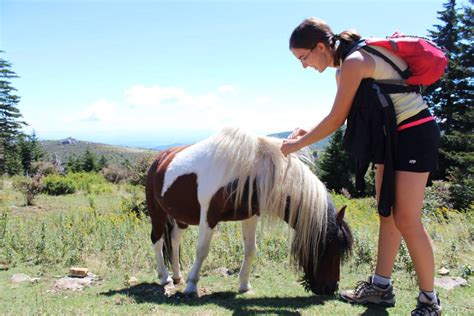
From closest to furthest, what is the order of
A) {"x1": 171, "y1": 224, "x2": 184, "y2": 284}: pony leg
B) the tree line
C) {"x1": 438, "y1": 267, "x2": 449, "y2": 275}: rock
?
{"x1": 438, "y1": 267, "x2": 449, "y2": 275}: rock → {"x1": 171, "y1": 224, "x2": 184, "y2": 284}: pony leg → the tree line

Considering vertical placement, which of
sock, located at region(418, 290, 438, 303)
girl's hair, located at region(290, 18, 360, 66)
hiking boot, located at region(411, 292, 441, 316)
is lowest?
hiking boot, located at region(411, 292, 441, 316)

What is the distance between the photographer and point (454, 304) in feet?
10.6

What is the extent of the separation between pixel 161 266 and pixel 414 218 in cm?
312

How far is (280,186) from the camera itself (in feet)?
11.1

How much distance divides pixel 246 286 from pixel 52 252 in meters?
3.28

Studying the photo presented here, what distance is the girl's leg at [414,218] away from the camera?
255 cm

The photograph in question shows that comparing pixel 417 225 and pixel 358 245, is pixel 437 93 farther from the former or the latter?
pixel 417 225

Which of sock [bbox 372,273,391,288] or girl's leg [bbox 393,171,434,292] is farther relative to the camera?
sock [bbox 372,273,391,288]

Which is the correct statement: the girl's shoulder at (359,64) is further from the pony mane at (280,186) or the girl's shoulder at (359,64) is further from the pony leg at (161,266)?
the pony leg at (161,266)

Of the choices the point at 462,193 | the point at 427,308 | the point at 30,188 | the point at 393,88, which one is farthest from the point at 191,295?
the point at 462,193

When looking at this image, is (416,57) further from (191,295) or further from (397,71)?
(191,295)

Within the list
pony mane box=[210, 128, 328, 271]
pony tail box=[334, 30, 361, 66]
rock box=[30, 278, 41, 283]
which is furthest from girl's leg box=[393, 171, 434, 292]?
rock box=[30, 278, 41, 283]

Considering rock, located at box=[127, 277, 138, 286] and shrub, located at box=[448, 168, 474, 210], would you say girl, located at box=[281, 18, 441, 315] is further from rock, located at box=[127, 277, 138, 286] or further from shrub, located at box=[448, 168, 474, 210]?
shrub, located at box=[448, 168, 474, 210]

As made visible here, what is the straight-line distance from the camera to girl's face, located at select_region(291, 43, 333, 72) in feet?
8.87
